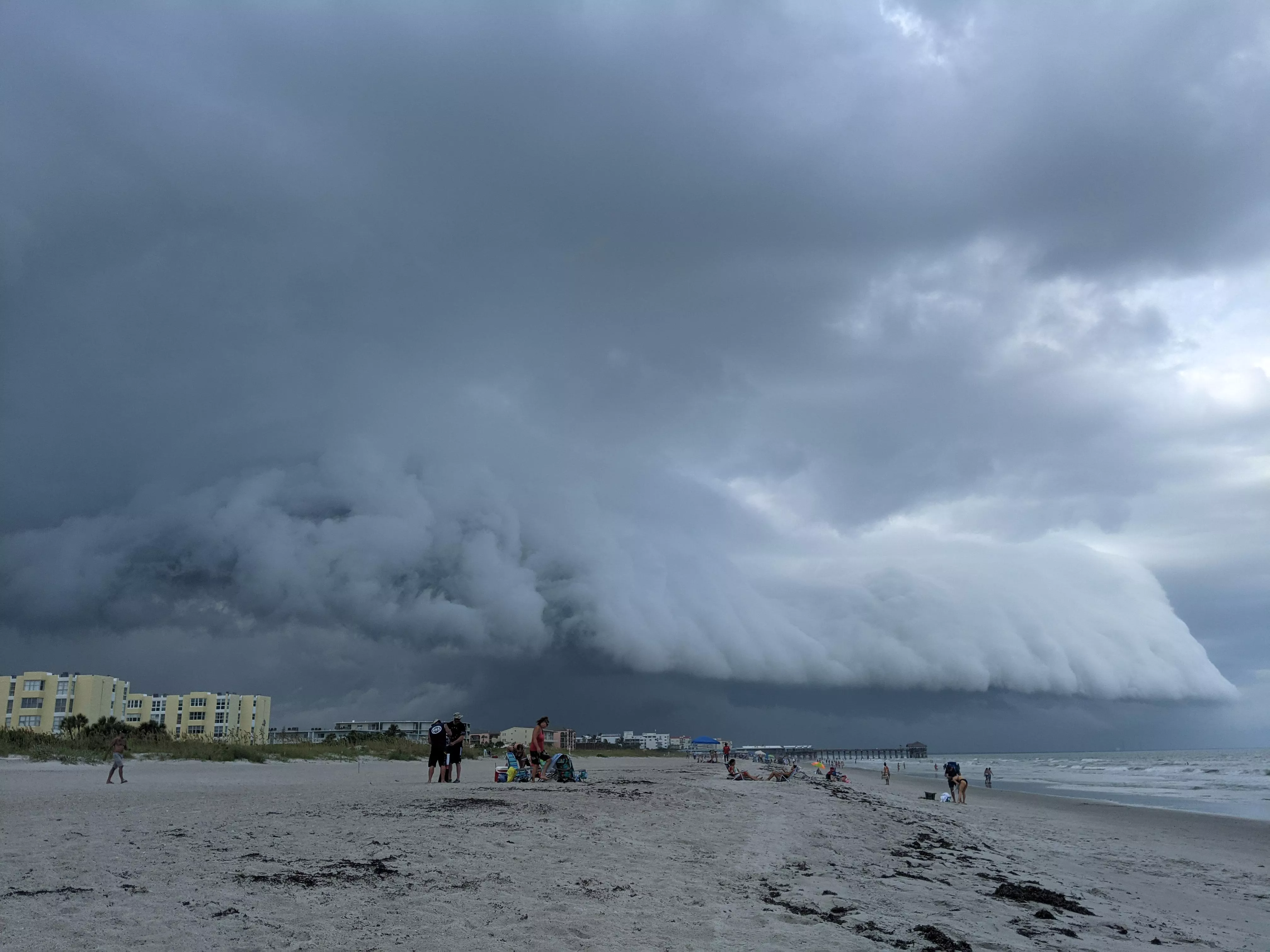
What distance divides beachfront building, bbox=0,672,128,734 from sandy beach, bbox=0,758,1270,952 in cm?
9360

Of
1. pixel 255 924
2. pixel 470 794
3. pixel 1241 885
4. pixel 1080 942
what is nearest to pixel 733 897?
pixel 1080 942

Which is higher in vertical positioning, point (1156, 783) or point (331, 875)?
point (331, 875)

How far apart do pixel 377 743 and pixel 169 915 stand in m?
50.7

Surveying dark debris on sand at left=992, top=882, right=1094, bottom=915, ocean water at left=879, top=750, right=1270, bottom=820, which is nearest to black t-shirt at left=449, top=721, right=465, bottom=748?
dark debris on sand at left=992, top=882, right=1094, bottom=915

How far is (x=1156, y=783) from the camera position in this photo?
56.9m

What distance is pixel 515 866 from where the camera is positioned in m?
9.27

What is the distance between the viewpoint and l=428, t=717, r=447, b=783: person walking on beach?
23.6 meters

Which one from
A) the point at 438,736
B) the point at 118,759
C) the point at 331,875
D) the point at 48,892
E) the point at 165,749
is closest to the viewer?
the point at 48,892

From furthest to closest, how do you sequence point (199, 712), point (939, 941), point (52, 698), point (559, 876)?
point (199, 712) < point (52, 698) < point (559, 876) < point (939, 941)

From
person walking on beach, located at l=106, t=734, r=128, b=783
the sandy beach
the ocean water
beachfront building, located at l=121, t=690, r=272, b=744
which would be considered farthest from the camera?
beachfront building, located at l=121, t=690, r=272, b=744

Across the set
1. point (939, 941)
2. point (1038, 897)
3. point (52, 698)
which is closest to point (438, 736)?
point (1038, 897)

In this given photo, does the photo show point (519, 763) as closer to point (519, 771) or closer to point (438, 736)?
point (519, 771)

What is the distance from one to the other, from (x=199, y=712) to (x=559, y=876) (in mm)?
129872

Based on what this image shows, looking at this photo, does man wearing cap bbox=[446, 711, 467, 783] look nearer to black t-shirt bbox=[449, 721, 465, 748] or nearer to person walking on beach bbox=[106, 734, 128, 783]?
black t-shirt bbox=[449, 721, 465, 748]
